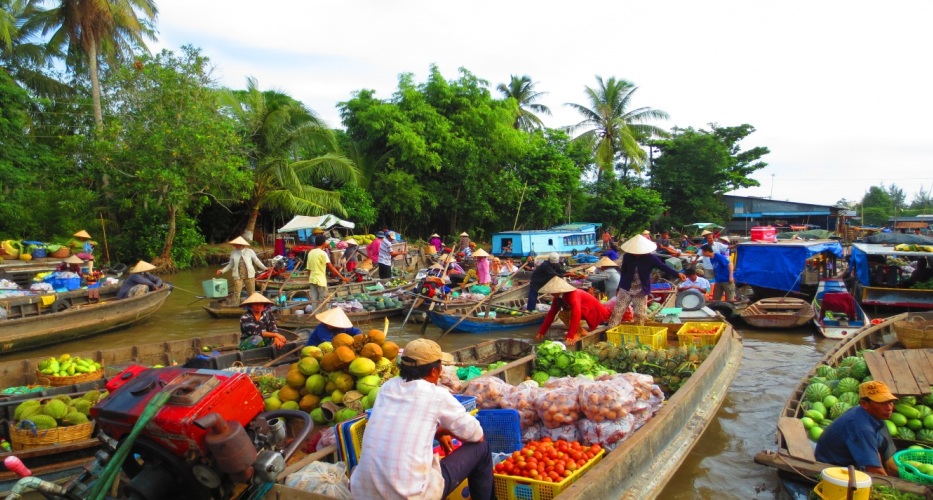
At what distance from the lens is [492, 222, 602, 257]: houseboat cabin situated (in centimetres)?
2272

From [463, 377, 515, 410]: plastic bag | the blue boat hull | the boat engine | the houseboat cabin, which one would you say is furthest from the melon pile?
the houseboat cabin

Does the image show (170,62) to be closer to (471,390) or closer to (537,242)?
(537,242)

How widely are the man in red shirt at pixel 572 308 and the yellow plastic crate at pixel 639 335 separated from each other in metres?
0.47

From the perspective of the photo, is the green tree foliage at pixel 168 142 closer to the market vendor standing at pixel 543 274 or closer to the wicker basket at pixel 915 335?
the market vendor standing at pixel 543 274

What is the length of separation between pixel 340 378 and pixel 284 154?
21784mm

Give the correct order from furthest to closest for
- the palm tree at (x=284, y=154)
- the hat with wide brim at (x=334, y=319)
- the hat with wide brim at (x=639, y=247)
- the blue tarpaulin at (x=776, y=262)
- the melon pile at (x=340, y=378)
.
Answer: the palm tree at (x=284, y=154) → the blue tarpaulin at (x=776, y=262) → the hat with wide brim at (x=639, y=247) → the hat with wide brim at (x=334, y=319) → the melon pile at (x=340, y=378)

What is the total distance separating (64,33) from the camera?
814 inches

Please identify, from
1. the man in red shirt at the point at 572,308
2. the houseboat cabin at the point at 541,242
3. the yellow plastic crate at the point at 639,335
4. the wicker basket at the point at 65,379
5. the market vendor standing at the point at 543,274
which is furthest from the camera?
the houseboat cabin at the point at 541,242

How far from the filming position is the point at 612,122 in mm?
33656

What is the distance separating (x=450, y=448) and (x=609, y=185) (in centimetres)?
3030

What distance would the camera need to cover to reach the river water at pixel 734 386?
5.33 meters

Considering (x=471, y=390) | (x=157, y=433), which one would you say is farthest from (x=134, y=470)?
(x=471, y=390)

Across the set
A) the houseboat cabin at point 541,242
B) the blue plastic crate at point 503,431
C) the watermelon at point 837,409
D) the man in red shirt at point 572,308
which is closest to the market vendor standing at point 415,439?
the blue plastic crate at point 503,431

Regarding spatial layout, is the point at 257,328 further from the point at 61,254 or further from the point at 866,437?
the point at 61,254
